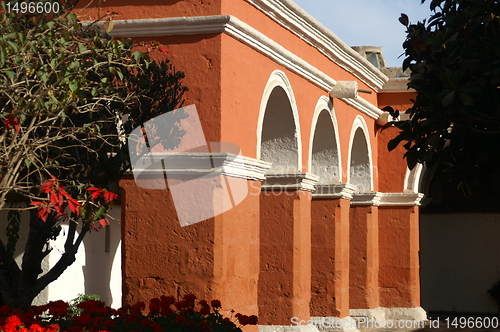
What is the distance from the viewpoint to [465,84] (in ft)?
14.9

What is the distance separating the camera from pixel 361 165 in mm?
12812

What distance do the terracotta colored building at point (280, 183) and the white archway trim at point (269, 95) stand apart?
0.08ft

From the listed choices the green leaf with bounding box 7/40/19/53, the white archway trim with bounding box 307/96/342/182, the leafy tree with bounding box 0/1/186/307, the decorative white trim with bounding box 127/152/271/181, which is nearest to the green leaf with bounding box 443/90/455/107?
the leafy tree with bounding box 0/1/186/307

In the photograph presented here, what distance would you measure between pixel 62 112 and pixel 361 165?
28.8 feet

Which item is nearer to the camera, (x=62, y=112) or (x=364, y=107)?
(x=62, y=112)

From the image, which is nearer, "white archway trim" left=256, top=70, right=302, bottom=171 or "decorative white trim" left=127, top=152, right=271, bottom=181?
"decorative white trim" left=127, top=152, right=271, bottom=181

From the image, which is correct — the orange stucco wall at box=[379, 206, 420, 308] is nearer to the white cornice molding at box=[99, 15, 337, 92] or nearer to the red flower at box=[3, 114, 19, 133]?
the white cornice molding at box=[99, 15, 337, 92]

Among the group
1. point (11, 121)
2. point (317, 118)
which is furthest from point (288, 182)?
point (11, 121)

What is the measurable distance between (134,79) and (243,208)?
1612mm

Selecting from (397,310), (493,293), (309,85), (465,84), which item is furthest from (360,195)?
(465,84)

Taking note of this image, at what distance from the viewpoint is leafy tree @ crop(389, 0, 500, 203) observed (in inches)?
178

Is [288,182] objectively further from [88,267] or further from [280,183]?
[88,267]

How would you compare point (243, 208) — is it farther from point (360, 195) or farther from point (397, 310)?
point (397, 310)

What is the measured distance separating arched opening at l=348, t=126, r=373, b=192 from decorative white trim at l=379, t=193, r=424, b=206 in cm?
64
